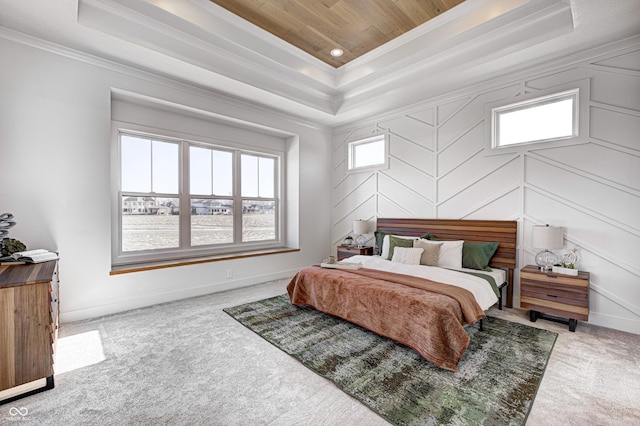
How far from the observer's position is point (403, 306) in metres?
2.45

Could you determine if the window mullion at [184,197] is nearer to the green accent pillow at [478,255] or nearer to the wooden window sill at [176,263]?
the wooden window sill at [176,263]

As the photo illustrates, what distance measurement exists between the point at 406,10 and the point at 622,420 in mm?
3822

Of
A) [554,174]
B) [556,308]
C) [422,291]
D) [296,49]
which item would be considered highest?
[296,49]

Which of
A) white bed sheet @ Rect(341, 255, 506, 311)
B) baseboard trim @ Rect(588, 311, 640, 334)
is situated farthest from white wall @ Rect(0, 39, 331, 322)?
baseboard trim @ Rect(588, 311, 640, 334)

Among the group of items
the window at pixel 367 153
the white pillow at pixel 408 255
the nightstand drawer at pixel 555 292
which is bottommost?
the nightstand drawer at pixel 555 292

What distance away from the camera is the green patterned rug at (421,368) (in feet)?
5.70

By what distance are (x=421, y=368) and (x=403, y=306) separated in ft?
1.57

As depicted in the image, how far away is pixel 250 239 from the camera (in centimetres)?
509

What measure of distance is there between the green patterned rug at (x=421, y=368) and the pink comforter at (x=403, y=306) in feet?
0.42

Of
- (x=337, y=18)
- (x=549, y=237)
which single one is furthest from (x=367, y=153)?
(x=549, y=237)

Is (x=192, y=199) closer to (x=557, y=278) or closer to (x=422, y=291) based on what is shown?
(x=422, y=291)

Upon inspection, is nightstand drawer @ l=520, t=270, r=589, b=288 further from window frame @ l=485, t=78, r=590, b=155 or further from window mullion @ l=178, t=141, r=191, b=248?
window mullion @ l=178, t=141, r=191, b=248

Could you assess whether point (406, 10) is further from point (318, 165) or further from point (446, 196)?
point (318, 165)

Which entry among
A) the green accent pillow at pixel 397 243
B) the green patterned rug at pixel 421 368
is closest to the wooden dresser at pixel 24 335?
the green patterned rug at pixel 421 368
